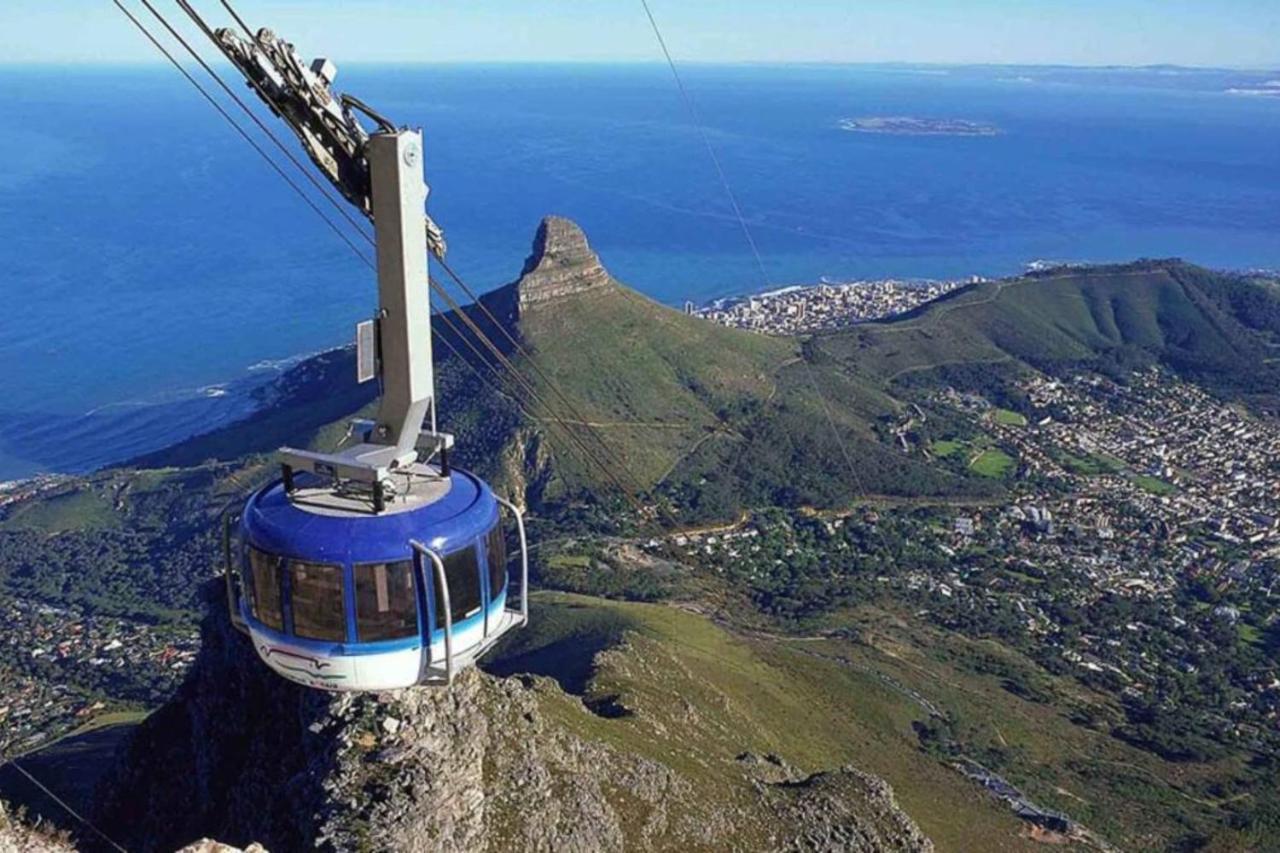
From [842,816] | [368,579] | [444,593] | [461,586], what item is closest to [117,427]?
[842,816]

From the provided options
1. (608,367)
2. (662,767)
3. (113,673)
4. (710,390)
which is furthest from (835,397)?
(662,767)

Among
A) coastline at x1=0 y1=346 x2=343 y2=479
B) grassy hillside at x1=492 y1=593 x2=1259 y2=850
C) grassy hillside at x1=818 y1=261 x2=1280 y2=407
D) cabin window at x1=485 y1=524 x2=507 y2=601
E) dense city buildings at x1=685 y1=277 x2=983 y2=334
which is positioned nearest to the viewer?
cabin window at x1=485 y1=524 x2=507 y2=601

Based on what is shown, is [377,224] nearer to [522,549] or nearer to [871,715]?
[522,549]

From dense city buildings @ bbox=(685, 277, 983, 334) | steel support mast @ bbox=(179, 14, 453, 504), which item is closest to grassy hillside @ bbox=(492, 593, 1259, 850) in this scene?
steel support mast @ bbox=(179, 14, 453, 504)

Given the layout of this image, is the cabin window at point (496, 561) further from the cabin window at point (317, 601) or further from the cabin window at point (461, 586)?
the cabin window at point (317, 601)

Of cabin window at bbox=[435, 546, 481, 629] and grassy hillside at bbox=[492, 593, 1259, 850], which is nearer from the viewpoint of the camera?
cabin window at bbox=[435, 546, 481, 629]

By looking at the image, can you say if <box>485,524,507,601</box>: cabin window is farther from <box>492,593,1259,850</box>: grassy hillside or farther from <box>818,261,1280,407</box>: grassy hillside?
<box>818,261,1280,407</box>: grassy hillside

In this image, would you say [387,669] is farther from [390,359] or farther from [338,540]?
[390,359]
